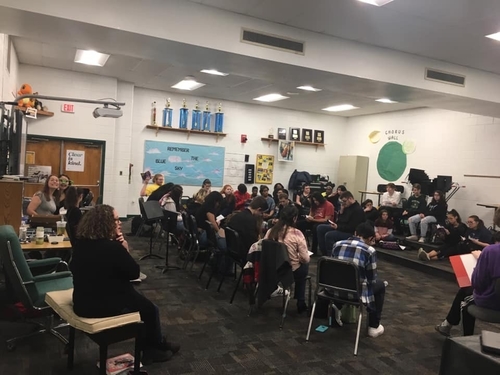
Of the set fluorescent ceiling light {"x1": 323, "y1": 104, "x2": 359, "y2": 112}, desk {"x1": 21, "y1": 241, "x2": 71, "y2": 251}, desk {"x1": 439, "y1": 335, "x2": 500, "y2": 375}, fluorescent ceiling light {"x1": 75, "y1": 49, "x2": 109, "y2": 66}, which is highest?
fluorescent ceiling light {"x1": 323, "y1": 104, "x2": 359, "y2": 112}

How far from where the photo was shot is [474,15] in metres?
4.18

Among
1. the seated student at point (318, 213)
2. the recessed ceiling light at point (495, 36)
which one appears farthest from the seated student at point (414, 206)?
the recessed ceiling light at point (495, 36)

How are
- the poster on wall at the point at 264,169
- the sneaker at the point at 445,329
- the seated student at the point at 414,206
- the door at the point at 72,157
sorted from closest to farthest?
the sneaker at the point at 445,329 → the door at the point at 72,157 → the seated student at the point at 414,206 → the poster on wall at the point at 264,169

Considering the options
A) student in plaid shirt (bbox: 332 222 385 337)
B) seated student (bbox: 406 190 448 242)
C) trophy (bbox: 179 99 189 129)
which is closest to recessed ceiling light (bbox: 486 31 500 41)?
student in plaid shirt (bbox: 332 222 385 337)

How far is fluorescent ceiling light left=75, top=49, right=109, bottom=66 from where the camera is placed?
6.86 metres

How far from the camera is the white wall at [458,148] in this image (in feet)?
27.3

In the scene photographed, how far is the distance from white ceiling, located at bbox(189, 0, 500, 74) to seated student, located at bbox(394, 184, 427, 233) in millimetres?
3977

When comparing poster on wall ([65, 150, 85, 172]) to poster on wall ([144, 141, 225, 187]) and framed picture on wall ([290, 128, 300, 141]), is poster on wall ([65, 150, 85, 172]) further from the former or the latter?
framed picture on wall ([290, 128, 300, 141])

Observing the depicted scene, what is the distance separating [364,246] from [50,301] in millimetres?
2520

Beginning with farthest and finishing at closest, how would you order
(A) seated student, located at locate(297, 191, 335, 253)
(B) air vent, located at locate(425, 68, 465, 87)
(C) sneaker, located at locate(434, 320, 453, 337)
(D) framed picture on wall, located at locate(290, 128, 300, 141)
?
(D) framed picture on wall, located at locate(290, 128, 300, 141) < (A) seated student, located at locate(297, 191, 335, 253) < (B) air vent, located at locate(425, 68, 465, 87) < (C) sneaker, located at locate(434, 320, 453, 337)

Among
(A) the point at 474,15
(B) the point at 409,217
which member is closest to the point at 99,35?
(A) the point at 474,15

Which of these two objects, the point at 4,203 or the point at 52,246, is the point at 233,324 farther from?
the point at 4,203

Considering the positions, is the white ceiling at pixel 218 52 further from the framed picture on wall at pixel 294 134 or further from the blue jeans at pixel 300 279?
the framed picture on wall at pixel 294 134

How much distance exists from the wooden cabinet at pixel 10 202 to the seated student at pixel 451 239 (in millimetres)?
6163
